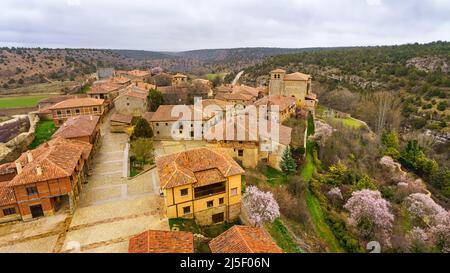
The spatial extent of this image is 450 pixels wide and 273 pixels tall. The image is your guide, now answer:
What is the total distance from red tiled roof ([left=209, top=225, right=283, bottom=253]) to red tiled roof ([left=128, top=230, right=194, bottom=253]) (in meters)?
1.52

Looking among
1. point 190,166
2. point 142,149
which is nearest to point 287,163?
point 190,166

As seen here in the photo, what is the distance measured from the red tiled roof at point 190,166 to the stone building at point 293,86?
35824 mm

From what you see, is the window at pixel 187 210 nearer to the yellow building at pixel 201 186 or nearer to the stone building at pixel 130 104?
the yellow building at pixel 201 186

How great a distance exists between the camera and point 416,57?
81.6m

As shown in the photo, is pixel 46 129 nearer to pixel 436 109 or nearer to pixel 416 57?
pixel 436 109

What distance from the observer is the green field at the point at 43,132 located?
35.9m

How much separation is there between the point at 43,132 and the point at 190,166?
96.4 feet

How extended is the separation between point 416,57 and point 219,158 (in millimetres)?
86206

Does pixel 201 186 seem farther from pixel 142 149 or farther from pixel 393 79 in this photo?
pixel 393 79

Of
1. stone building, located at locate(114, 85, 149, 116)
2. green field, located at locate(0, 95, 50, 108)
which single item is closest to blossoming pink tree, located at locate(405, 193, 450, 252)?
stone building, located at locate(114, 85, 149, 116)

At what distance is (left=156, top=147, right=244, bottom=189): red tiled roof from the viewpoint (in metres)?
20.3

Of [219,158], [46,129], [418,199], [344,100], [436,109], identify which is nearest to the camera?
[219,158]
